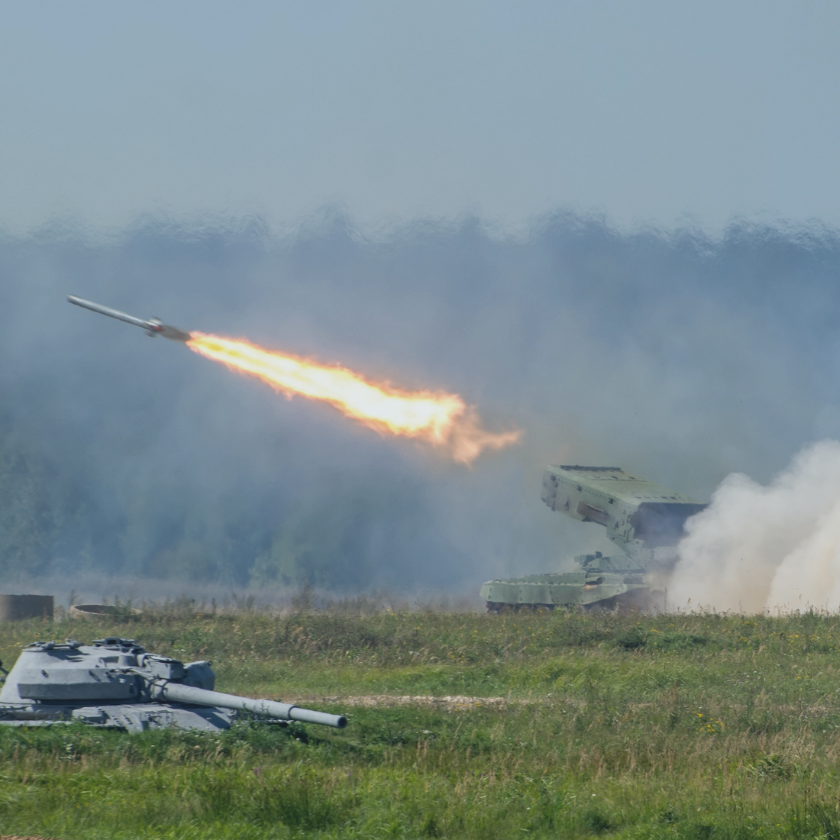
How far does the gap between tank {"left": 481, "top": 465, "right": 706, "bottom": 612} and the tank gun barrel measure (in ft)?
65.0

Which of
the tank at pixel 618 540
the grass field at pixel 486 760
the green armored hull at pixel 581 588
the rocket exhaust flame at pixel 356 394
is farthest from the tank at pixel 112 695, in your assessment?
the tank at pixel 618 540

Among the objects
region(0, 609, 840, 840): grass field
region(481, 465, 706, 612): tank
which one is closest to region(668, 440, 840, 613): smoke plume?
region(481, 465, 706, 612): tank

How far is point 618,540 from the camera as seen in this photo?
106ft

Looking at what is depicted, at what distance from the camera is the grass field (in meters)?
9.12

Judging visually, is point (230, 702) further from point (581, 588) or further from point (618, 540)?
point (618, 540)

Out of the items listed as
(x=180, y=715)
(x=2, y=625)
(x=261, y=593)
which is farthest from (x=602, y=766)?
(x=261, y=593)

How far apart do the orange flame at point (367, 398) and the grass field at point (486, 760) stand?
6.87 meters

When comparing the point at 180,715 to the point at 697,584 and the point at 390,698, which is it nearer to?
the point at 390,698

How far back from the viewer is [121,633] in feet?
75.3

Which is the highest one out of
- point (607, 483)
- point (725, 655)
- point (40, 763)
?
point (607, 483)

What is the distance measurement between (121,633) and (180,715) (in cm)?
1103

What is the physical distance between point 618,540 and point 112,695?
70.8 feet

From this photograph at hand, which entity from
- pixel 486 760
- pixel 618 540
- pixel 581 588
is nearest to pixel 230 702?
pixel 486 760

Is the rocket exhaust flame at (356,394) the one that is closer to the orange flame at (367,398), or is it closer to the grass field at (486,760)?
the orange flame at (367,398)
